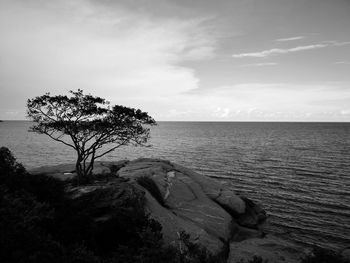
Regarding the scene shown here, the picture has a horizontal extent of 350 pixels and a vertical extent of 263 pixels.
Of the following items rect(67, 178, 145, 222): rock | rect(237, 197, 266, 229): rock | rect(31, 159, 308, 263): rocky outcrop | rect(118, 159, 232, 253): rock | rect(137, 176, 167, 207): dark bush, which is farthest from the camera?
rect(237, 197, 266, 229): rock

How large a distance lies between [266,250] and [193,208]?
7146 millimetres

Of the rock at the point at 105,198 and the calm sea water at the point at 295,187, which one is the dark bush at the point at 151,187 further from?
the calm sea water at the point at 295,187

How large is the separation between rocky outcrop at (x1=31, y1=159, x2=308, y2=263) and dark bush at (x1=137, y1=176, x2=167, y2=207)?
0.22 m

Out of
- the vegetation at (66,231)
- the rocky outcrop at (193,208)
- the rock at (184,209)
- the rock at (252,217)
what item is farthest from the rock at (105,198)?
the rock at (252,217)

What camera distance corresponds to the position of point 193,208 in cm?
2423

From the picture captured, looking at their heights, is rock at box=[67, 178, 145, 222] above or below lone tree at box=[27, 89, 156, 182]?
below

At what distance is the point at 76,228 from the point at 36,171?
1941cm

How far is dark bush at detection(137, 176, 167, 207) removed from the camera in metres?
24.2

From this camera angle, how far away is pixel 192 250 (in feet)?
37.0

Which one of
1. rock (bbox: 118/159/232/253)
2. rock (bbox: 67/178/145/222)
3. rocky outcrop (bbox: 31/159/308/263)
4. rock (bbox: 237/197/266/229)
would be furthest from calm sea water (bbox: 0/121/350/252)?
rock (bbox: 67/178/145/222)

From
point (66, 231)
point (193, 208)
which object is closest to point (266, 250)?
point (193, 208)

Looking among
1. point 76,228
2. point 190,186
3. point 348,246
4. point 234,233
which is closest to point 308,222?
point 348,246

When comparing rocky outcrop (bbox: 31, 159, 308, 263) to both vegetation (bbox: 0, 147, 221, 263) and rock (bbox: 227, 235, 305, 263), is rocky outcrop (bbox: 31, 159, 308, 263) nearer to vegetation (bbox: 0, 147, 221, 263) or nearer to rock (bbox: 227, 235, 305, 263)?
rock (bbox: 227, 235, 305, 263)

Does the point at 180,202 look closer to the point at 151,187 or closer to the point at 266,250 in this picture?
the point at 151,187
